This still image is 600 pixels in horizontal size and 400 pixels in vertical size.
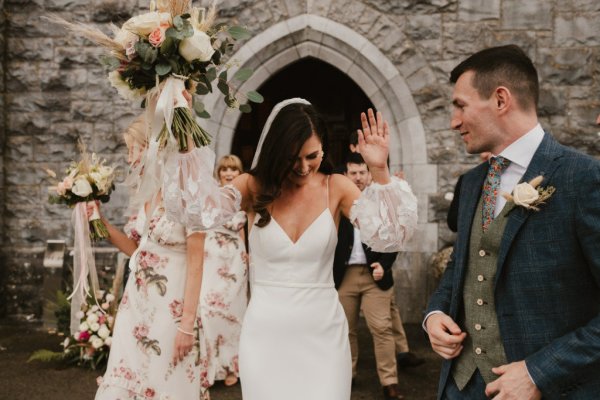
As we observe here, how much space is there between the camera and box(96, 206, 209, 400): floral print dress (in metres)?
2.98

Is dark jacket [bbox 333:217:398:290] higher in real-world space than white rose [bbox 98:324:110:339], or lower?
higher

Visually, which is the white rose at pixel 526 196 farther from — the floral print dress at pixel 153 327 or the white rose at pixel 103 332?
the white rose at pixel 103 332

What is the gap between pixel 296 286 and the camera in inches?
104

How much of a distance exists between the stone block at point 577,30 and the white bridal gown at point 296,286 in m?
5.41

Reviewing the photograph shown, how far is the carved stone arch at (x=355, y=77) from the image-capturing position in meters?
7.05

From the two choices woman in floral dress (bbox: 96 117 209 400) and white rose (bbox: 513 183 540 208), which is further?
woman in floral dress (bbox: 96 117 209 400)

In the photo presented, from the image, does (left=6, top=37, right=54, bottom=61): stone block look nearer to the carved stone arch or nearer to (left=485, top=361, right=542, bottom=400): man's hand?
the carved stone arch

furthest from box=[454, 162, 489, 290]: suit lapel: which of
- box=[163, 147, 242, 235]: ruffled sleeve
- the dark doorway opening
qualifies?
the dark doorway opening

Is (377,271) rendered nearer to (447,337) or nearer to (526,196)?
(447,337)

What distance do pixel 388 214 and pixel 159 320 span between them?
51.5 inches

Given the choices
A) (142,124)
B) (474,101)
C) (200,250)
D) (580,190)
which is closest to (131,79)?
(142,124)

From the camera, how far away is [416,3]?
706cm

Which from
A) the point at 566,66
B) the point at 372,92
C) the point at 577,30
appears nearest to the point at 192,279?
the point at 372,92

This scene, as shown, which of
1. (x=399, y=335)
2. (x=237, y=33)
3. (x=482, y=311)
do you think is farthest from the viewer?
A: (x=399, y=335)
